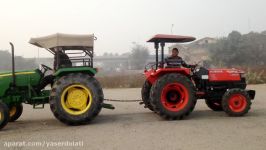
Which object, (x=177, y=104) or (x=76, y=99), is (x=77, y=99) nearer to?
(x=76, y=99)

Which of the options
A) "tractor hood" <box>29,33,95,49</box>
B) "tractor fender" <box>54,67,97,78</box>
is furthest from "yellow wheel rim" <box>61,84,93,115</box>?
"tractor hood" <box>29,33,95,49</box>

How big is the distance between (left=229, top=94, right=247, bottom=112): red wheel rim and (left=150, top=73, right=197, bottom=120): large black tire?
3.34 ft

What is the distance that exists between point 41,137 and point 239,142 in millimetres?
3834

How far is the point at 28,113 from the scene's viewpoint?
1125 cm

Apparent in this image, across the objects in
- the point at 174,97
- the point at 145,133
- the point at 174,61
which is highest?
the point at 174,61

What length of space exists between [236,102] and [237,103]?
0.04 metres

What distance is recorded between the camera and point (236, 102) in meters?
9.35

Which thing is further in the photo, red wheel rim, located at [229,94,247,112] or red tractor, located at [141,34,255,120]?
red wheel rim, located at [229,94,247,112]

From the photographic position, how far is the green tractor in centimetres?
838

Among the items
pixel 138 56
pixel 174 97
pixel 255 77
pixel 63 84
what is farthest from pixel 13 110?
pixel 138 56

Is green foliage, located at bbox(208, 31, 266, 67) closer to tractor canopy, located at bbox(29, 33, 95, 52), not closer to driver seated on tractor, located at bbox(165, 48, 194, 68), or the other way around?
driver seated on tractor, located at bbox(165, 48, 194, 68)

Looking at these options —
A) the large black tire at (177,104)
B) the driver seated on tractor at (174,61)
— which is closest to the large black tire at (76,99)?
the large black tire at (177,104)

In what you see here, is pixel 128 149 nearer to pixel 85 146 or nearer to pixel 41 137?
pixel 85 146

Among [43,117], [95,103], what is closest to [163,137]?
[95,103]
